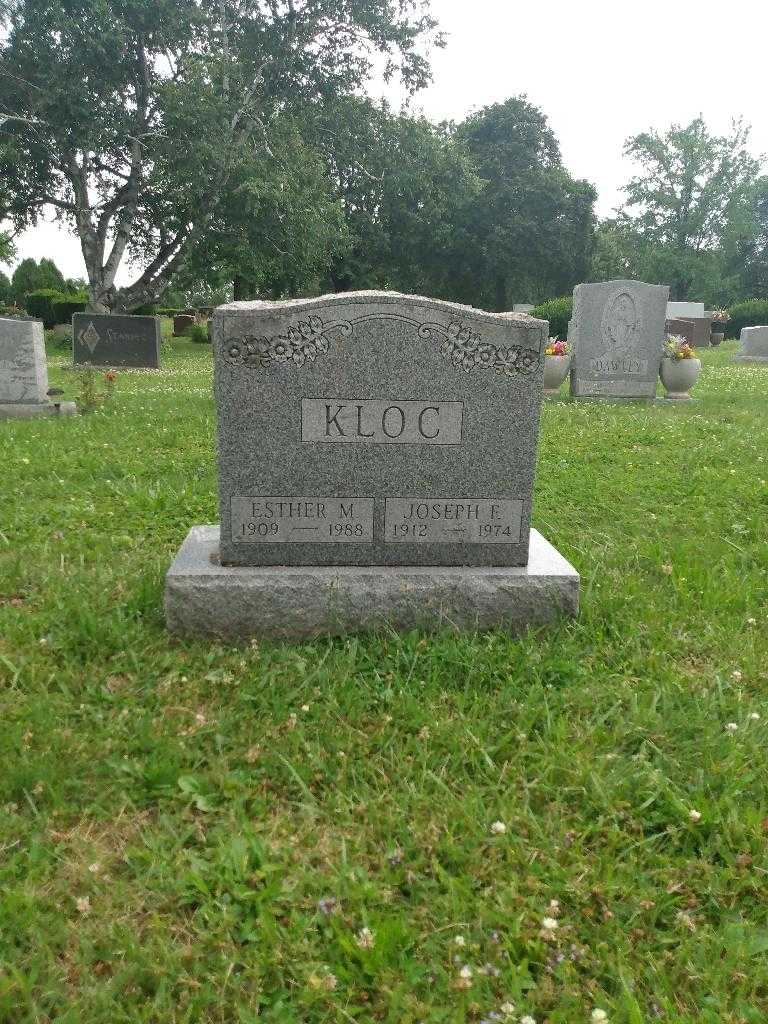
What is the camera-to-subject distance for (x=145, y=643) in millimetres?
3045

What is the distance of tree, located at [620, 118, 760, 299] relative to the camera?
46.2 metres

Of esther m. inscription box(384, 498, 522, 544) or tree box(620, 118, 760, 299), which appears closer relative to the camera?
esther m. inscription box(384, 498, 522, 544)

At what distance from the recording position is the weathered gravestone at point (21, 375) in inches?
371

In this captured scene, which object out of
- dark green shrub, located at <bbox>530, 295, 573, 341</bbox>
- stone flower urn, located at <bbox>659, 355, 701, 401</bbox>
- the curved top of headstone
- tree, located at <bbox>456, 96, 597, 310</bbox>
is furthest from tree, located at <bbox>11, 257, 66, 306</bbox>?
the curved top of headstone

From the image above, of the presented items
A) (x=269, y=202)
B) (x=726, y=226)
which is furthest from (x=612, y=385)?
(x=726, y=226)

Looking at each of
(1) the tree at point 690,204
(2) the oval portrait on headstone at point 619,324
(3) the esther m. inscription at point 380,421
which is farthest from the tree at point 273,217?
(1) the tree at point 690,204

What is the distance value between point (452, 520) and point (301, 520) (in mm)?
663

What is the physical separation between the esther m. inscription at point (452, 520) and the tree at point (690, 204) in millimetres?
48163

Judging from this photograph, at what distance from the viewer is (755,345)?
65.3ft

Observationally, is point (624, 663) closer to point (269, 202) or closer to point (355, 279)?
point (269, 202)

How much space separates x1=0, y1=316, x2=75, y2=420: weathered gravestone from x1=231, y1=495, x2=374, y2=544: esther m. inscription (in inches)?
284

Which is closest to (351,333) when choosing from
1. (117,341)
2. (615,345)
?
(615,345)

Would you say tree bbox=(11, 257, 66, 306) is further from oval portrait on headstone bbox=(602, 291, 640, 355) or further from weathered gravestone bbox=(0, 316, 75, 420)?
oval portrait on headstone bbox=(602, 291, 640, 355)

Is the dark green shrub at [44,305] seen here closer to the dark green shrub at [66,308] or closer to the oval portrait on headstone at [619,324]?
the dark green shrub at [66,308]
